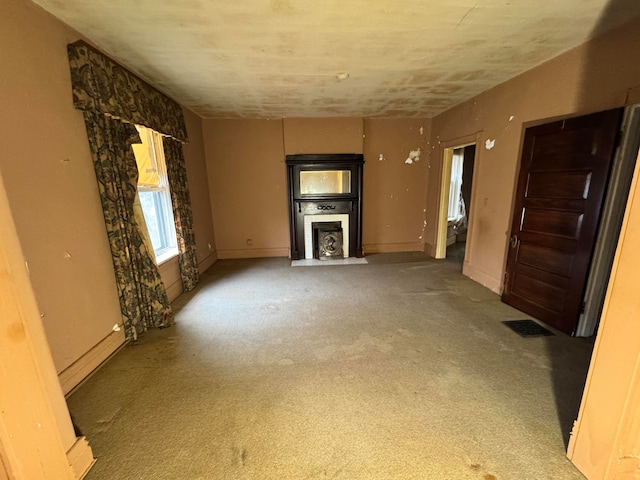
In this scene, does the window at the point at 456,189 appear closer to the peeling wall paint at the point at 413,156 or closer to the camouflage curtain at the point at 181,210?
the peeling wall paint at the point at 413,156

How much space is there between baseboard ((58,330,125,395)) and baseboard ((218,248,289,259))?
2691 millimetres

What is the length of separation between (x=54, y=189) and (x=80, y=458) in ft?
5.06

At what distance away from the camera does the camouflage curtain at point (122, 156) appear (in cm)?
197

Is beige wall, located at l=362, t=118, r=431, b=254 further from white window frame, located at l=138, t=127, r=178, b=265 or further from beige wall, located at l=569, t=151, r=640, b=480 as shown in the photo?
beige wall, located at l=569, t=151, r=640, b=480

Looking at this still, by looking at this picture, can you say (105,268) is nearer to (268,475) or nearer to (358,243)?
(268,475)

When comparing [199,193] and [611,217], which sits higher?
[199,193]

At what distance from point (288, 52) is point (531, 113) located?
241cm

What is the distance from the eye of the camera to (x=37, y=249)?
5.26 feet

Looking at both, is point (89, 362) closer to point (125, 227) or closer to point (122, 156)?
point (125, 227)

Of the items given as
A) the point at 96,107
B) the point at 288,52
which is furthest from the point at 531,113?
the point at 96,107

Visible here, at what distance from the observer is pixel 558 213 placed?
235 centimetres

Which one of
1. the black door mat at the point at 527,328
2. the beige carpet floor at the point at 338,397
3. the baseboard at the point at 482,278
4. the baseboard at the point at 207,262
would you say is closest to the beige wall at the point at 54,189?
the beige carpet floor at the point at 338,397

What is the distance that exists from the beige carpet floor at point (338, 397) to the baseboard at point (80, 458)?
0.13 ft

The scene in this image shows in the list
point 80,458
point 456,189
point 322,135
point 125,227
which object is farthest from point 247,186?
point 456,189
